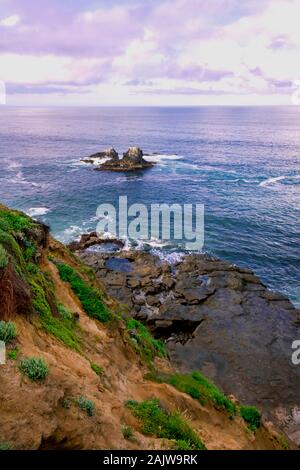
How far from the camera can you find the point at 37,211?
196 feet

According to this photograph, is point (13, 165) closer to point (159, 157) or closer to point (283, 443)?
point (159, 157)

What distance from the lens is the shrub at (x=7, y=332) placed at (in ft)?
33.4

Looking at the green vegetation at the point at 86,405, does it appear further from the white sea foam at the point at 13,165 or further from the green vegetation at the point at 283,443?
the white sea foam at the point at 13,165

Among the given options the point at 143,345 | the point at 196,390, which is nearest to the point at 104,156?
the point at 143,345

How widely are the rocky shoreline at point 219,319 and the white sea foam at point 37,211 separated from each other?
1494 centimetres

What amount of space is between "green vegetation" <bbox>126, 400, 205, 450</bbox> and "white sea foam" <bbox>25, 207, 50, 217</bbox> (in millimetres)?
50108

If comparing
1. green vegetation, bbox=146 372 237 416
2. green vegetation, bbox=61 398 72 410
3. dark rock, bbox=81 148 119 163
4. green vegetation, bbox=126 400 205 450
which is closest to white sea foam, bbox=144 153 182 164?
dark rock, bbox=81 148 119 163

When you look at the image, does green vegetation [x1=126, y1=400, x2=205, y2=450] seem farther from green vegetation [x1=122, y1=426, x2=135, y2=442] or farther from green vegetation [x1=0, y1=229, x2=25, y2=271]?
green vegetation [x1=0, y1=229, x2=25, y2=271]

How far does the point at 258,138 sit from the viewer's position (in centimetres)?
14812

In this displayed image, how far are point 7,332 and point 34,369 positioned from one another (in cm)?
159

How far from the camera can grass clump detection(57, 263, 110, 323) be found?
1898 centimetres

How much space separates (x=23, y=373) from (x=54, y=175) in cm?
7813

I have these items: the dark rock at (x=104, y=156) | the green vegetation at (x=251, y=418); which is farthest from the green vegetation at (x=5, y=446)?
the dark rock at (x=104, y=156)
